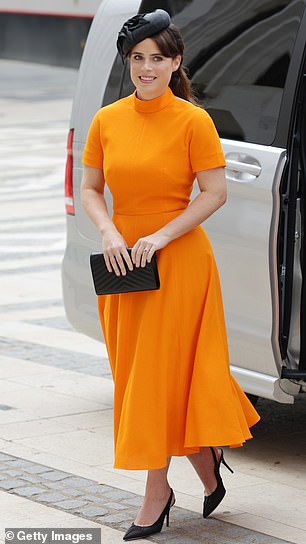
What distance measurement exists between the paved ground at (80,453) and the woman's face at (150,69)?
1.57 meters

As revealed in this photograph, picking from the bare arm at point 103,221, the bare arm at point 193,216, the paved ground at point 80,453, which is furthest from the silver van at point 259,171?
the bare arm at point 103,221

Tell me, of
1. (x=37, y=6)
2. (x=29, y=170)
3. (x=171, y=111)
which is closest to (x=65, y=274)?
(x=171, y=111)

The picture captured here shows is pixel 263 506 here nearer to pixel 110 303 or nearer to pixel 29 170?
pixel 110 303

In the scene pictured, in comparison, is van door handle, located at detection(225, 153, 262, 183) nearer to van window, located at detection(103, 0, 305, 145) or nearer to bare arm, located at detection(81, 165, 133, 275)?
van window, located at detection(103, 0, 305, 145)

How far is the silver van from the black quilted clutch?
35.4 inches

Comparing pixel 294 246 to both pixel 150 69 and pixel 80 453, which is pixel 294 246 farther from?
pixel 80 453

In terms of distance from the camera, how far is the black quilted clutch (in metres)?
4.52

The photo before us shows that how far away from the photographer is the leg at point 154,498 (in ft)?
15.5

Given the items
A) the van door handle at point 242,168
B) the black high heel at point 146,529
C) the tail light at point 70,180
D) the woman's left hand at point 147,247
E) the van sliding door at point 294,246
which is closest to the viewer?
the woman's left hand at point 147,247

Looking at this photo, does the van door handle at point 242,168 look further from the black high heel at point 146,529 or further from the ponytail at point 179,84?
the black high heel at point 146,529

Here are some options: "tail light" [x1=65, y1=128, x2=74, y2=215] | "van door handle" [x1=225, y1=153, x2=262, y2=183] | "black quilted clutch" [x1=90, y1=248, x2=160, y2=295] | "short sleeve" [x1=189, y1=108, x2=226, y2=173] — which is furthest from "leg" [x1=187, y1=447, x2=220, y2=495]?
"tail light" [x1=65, y1=128, x2=74, y2=215]

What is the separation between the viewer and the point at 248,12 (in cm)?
566

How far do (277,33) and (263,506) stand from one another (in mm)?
1929

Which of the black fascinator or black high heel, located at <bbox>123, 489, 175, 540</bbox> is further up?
the black fascinator
